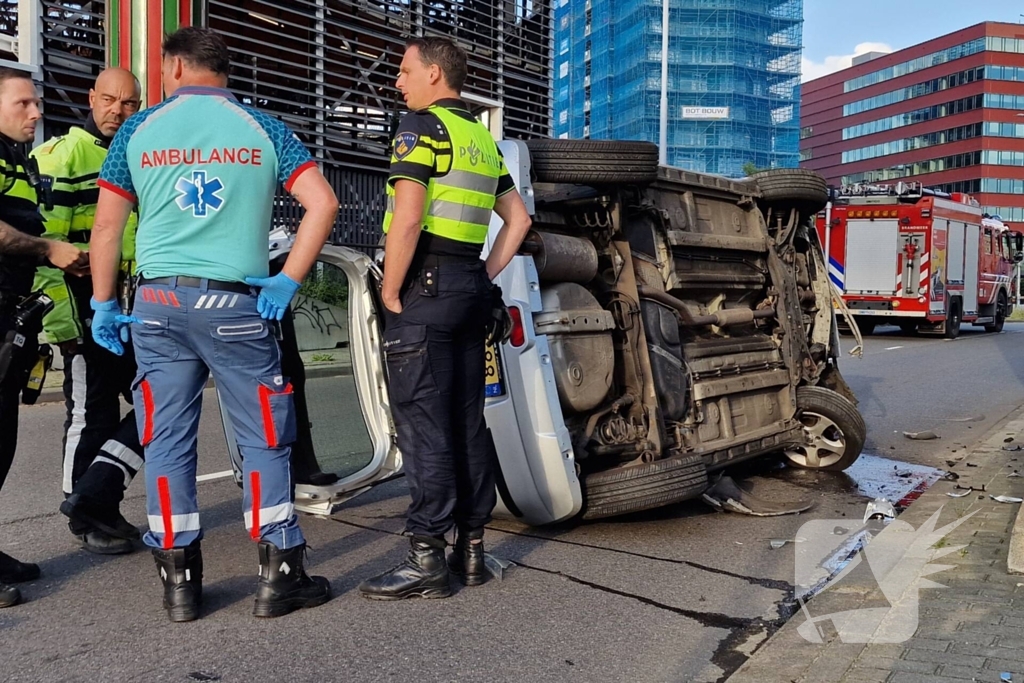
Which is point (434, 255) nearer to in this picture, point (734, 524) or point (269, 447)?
point (269, 447)

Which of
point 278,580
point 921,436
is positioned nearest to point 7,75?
point 278,580

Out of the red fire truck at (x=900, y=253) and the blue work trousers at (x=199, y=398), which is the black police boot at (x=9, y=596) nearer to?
the blue work trousers at (x=199, y=398)

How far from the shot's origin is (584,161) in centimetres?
475

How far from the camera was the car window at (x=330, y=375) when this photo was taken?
488 centimetres

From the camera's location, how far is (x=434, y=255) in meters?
3.85

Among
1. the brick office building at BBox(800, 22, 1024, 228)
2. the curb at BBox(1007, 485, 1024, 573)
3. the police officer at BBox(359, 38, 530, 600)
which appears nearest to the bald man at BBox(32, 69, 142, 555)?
the police officer at BBox(359, 38, 530, 600)

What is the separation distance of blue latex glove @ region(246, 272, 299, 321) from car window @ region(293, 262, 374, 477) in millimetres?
1172

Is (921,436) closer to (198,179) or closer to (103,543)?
(103,543)

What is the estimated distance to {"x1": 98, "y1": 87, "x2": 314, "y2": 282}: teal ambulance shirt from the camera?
11.4 ft

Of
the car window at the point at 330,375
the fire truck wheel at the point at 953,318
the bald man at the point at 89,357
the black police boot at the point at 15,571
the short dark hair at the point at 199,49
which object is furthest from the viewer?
the fire truck wheel at the point at 953,318

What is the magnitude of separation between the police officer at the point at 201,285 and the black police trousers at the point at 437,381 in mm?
434

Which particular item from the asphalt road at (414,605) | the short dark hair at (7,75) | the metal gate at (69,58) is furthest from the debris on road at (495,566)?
the metal gate at (69,58)

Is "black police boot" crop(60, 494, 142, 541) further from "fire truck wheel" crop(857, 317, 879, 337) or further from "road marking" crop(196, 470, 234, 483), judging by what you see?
"fire truck wheel" crop(857, 317, 879, 337)

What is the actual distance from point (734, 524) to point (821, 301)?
7.49 feet
